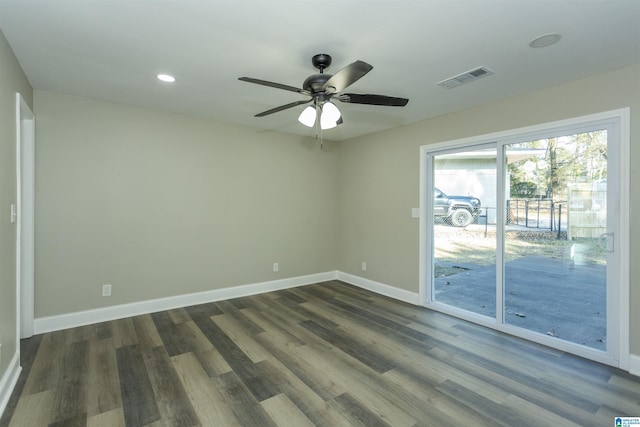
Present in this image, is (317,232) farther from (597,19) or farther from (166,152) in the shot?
(597,19)

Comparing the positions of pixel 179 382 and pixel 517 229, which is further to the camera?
pixel 517 229

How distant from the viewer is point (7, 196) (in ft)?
7.13

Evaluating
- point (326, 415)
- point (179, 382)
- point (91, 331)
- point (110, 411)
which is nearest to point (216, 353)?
point (179, 382)

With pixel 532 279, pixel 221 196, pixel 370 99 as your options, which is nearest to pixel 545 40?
pixel 370 99

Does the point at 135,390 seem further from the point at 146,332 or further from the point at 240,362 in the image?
the point at 146,332

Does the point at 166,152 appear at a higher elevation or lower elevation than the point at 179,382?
higher

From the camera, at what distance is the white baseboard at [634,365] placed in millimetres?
2404

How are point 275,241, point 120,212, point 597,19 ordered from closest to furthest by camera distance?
point 597,19 < point 120,212 < point 275,241

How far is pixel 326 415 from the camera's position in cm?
195

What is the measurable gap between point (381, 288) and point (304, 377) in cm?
250

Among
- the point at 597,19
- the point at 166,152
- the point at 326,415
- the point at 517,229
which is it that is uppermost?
the point at 597,19

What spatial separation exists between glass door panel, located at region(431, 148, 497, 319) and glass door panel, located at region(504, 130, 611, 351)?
0.23 meters

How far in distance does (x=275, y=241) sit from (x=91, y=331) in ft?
8.16

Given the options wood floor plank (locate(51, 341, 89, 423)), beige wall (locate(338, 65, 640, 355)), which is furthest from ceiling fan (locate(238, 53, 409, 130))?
wood floor plank (locate(51, 341, 89, 423))
